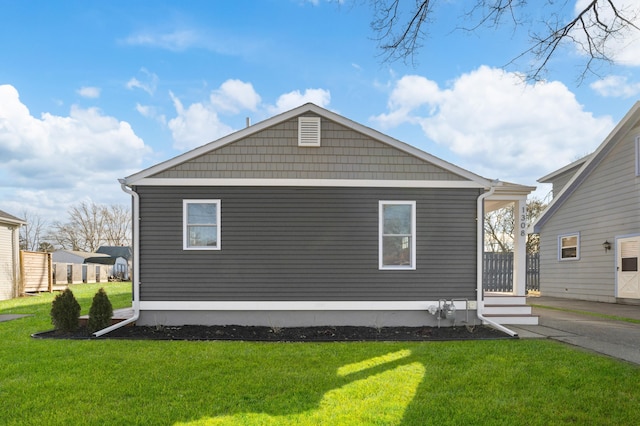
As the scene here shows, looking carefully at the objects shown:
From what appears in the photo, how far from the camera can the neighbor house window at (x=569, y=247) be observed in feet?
46.8

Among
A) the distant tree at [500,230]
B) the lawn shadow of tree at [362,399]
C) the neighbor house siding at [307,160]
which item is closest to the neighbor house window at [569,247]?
the neighbor house siding at [307,160]

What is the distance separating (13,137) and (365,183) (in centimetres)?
2123

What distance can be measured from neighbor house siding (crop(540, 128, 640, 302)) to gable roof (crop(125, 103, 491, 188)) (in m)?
6.83

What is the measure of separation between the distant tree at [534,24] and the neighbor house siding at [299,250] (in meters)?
3.50

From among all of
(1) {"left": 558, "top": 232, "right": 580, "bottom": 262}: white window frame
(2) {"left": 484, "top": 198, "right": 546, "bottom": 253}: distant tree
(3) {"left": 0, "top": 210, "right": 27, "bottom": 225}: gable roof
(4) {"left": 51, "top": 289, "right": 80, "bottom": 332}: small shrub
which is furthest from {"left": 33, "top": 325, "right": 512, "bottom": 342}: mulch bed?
(2) {"left": 484, "top": 198, "right": 546, "bottom": 253}: distant tree

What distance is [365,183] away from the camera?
8422mm

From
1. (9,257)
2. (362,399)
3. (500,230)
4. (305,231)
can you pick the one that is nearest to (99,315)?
(305,231)

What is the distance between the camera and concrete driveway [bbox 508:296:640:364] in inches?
247

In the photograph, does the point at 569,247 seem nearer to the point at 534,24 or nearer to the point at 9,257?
the point at 534,24

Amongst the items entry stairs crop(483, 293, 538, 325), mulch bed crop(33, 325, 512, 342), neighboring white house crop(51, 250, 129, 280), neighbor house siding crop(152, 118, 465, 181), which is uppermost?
neighbor house siding crop(152, 118, 465, 181)

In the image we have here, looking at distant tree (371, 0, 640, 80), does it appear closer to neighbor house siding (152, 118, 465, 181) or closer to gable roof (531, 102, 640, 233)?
neighbor house siding (152, 118, 465, 181)

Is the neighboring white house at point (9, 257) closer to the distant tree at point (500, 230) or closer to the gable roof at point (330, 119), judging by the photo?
the gable roof at point (330, 119)

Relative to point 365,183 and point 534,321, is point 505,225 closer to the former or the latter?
point 534,321

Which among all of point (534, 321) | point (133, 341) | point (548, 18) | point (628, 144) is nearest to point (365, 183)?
point (548, 18)
